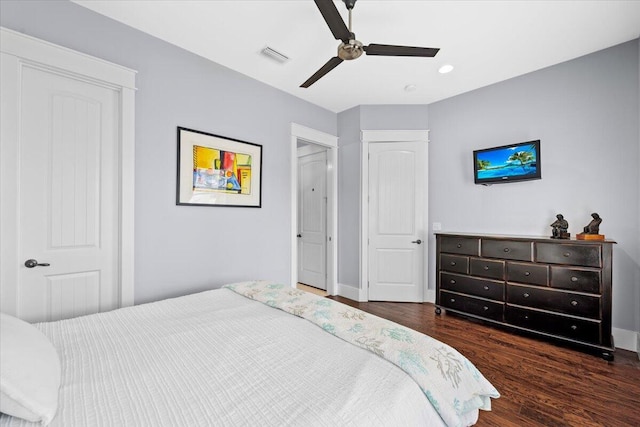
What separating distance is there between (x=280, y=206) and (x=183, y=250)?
4.05 feet

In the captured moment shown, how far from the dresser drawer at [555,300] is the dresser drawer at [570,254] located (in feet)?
0.93

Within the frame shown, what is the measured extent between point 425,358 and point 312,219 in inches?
147

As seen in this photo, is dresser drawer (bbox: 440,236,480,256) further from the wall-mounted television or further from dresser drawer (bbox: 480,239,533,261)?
the wall-mounted television

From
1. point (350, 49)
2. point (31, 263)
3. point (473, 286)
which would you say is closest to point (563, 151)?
point (473, 286)

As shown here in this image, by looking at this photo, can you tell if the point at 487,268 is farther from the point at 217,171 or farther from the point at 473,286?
the point at 217,171

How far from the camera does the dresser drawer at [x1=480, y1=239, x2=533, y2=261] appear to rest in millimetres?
2760

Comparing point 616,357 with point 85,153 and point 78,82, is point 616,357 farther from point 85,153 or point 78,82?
point 78,82

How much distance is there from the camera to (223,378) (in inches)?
38.4

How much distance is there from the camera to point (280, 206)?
11.2 ft

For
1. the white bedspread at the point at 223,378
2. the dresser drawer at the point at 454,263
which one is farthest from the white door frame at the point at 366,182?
the white bedspread at the point at 223,378

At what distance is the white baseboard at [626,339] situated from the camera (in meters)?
2.45

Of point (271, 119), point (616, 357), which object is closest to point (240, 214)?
point (271, 119)

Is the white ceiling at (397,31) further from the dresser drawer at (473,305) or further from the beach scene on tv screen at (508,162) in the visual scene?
the dresser drawer at (473,305)

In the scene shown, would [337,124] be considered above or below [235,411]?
above
